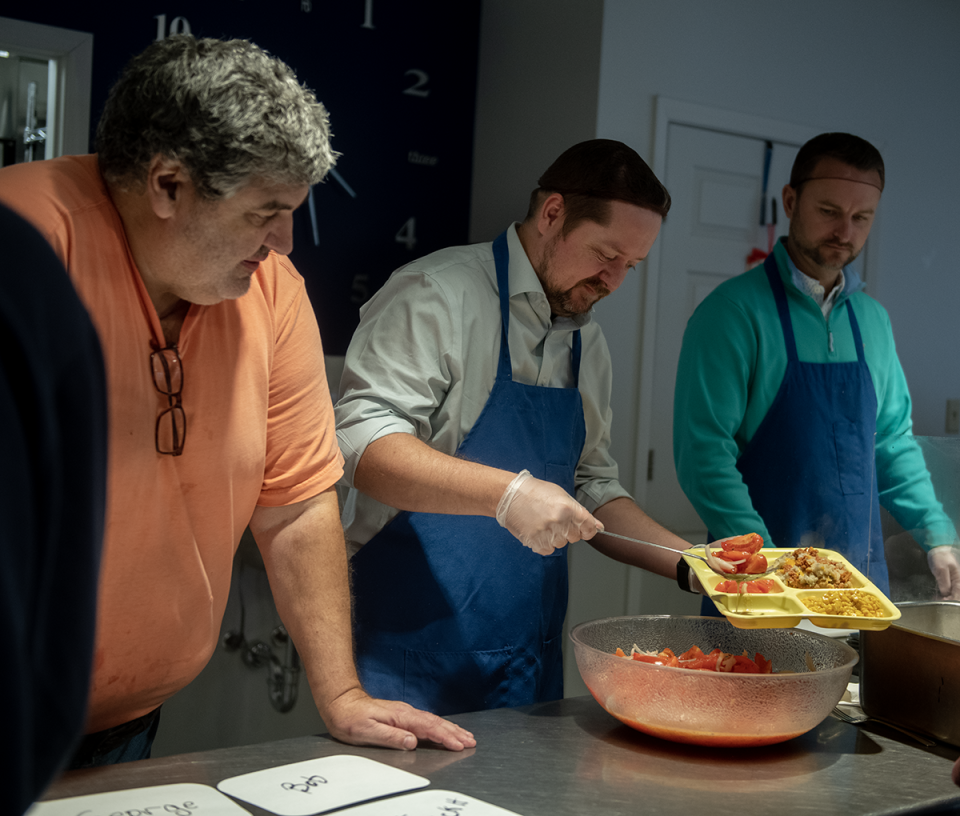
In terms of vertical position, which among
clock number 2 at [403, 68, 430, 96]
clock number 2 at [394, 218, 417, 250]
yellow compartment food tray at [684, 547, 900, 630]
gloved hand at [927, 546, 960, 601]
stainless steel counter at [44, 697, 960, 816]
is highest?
clock number 2 at [403, 68, 430, 96]

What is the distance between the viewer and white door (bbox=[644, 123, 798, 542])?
3127 mm

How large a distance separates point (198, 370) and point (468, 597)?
2.06 feet

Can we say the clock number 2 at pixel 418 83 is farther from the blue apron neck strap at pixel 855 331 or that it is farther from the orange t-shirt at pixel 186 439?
the orange t-shirt at pixel 186 439

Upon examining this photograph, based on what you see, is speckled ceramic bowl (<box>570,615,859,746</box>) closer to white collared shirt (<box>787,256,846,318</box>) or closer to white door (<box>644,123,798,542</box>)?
white collared shirt (<box>787,256,846,318</box>)

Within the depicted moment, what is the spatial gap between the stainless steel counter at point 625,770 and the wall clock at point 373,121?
91.9 inches

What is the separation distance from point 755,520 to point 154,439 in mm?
1251

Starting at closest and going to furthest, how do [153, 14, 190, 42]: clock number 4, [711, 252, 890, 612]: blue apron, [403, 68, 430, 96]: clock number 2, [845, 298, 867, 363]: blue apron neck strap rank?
1. [711, 252, 890, 612]: blue apron
2. [845, 298, 867, 363]: blue apron neck strap
3. [153, 14, 190, 42]: clock number 4
4. [403, 68, 430, 96]: clock number 2

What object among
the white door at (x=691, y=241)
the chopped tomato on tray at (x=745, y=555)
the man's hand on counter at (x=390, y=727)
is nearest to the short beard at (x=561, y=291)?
the chopped tomato on tray at (x=745, y=555)

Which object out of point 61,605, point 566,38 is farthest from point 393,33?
point 61,605

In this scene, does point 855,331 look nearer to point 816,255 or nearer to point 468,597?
point 816,255

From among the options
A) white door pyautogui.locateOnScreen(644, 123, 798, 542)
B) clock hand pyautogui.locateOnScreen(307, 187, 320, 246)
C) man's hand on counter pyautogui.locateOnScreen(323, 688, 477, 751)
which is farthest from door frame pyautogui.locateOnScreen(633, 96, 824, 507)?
man's hand on counter pyautogui.locateOnScreen(323, 688, 477, 751)

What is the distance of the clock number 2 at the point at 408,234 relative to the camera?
3.49 meters

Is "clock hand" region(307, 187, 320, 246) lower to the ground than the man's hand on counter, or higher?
higher

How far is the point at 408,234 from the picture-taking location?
3.50 metres
